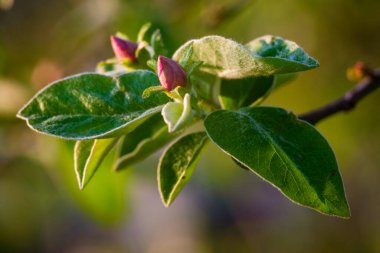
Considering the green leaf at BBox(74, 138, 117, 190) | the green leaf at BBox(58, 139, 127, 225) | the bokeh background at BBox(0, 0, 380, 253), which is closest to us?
the green leaf at BBox(74, 138, 117, 190)

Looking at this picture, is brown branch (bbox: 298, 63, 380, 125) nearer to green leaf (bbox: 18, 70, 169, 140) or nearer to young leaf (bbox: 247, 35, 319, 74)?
young leaf (bbox: 247, 35, 319, 74)

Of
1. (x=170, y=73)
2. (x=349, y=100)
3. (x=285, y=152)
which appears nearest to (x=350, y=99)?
(x=349, y=100)

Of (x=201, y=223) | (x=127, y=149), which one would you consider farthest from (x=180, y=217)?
(x=127, y=149)

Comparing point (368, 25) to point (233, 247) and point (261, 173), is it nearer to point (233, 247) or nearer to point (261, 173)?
point (261, 173)

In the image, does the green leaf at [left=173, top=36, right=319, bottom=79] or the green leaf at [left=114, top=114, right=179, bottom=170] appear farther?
the green leaf at [left=114, top=114, right=179, bottom=170]

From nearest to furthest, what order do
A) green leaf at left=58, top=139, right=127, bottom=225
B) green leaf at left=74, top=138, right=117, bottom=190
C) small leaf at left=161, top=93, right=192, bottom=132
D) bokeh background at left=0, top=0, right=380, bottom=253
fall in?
small leaf at left=161, top=93, right=192, bottom=132, green leaf at left=74, top=138, right=117, bottom=190, green leaf at left=58, top=139, right=127, bottom=225, bokeh background at left=0, top=0, right=380, bottom=253

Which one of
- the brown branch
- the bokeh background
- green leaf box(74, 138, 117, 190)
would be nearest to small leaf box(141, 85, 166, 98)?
green leaf box(74, 138, 117, 190)
